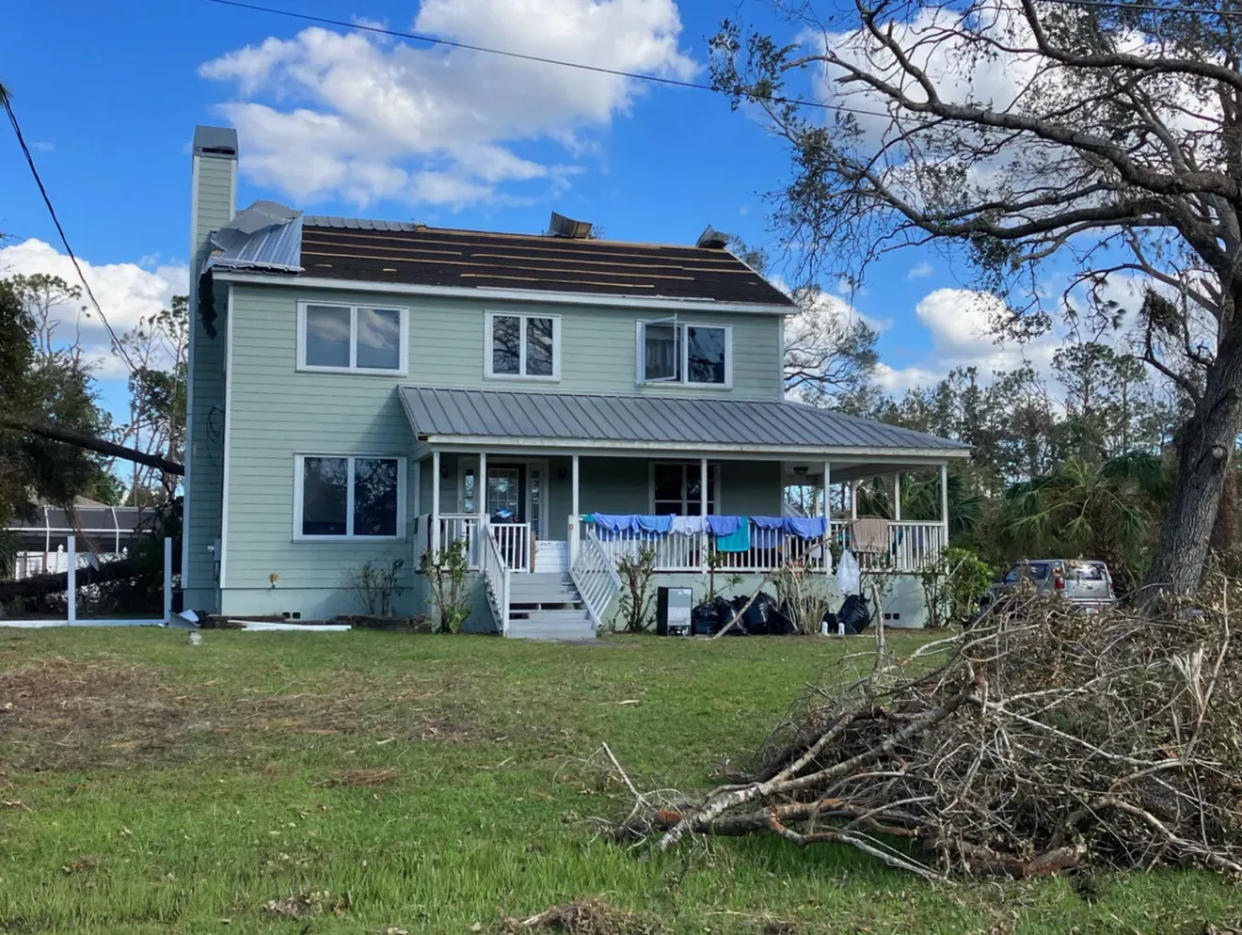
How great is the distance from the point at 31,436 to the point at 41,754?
63.5ft

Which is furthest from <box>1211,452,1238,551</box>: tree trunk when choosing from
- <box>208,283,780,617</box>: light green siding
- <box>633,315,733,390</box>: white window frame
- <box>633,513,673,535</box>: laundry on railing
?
<box>208,283,780,617</box>: light green siding

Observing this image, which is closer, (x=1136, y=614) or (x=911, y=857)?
(x=911, y=857)

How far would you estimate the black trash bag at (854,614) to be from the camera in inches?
749

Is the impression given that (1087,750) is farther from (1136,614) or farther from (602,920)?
(602,920)

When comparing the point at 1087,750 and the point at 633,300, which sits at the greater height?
the point at 633,300

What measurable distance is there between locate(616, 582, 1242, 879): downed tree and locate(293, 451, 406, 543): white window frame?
594 inches

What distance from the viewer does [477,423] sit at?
62.6ft

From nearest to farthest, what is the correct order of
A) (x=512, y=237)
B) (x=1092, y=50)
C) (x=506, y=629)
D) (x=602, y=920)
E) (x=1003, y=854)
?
(x=602, y=920), (x=1003, y=854), (x=1092, y=50), (x=506, y=629), (x=512, y=237)

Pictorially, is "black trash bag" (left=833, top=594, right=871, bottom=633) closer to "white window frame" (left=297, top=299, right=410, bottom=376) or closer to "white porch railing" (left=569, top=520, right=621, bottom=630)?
"white porch railing" (left=569, top=520, right=621, bottom=630)

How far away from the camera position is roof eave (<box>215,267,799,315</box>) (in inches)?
787

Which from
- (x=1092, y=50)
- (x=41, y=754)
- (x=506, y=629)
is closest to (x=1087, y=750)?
(x=41, y=754)

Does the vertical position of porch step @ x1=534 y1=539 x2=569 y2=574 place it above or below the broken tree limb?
below

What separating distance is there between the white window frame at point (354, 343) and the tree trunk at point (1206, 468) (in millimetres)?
13608

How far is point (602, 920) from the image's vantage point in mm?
4477
